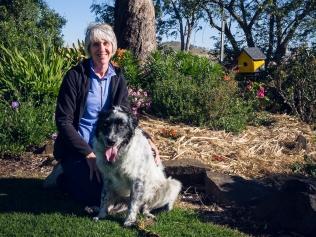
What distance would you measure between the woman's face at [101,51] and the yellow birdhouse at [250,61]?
25.8ft

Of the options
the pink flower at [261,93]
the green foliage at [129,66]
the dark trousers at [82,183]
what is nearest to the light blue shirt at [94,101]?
the dark trousers at [82,183]

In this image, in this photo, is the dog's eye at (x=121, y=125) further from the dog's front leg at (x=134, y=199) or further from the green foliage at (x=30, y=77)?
the green foliage at (x=30, y=77)

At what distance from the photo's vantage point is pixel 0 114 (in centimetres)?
795

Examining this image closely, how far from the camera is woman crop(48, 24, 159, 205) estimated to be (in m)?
5.30

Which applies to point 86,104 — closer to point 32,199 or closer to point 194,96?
point 32,199

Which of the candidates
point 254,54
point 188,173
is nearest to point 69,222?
point 188,173

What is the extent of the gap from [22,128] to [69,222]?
3223 mm

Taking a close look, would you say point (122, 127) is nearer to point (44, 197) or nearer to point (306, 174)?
point (44, 197)

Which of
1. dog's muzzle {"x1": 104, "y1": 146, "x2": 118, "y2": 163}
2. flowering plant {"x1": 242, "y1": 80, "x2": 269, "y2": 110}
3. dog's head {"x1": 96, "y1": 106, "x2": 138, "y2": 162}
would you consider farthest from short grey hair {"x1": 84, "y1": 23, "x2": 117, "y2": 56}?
flowering plant {"x1": 242, "y1": 80, "x2": 269, "y2": 110}

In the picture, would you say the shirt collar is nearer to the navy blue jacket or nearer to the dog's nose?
the navy blue jacket

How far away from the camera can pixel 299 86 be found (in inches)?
422

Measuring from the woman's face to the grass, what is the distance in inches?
60.6

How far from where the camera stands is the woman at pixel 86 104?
209 inches

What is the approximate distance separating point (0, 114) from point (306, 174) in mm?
4521
